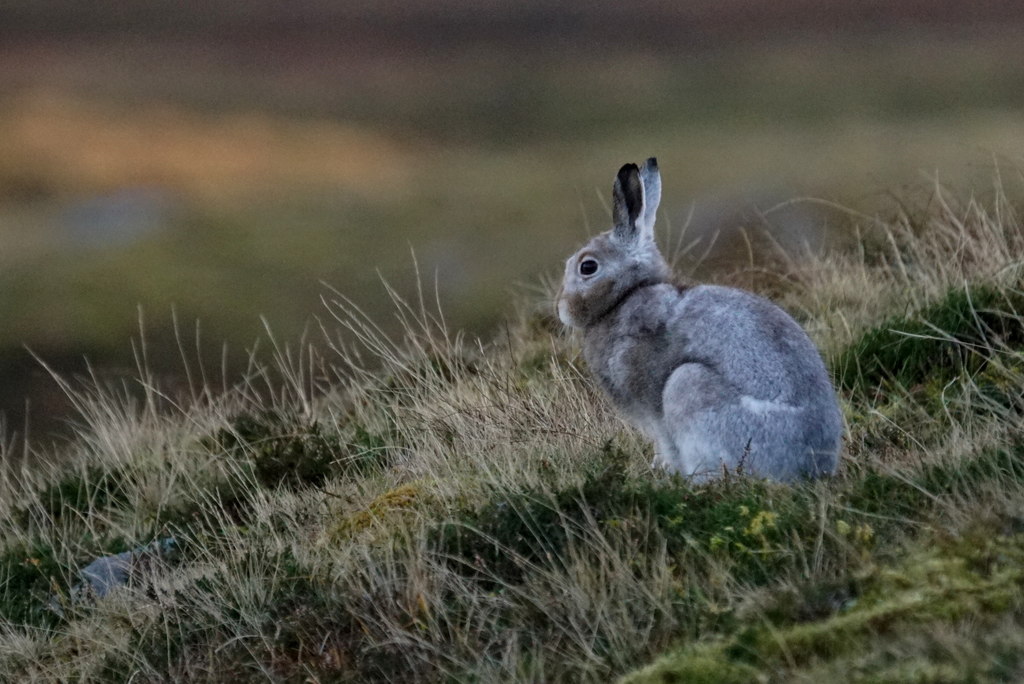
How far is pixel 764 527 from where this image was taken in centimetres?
566

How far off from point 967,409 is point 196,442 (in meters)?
6.29

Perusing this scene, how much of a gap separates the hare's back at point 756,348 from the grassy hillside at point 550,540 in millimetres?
464

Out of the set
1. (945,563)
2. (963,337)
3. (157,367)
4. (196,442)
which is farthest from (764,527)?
(157,367)

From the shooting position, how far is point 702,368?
6.68m

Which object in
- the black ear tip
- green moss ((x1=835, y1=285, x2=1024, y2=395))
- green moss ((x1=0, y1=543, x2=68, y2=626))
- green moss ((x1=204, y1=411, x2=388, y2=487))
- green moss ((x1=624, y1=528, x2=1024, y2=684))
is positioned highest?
the black ear tip

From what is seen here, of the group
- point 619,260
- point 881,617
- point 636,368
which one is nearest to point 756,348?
point 636,368

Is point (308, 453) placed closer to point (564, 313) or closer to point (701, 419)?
point (564, 313)

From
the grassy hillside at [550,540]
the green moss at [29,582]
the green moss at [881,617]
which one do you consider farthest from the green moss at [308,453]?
the green moss at [881,617]

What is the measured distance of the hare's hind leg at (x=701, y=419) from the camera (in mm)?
6504

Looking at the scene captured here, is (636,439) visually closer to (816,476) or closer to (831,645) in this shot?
(816,476)

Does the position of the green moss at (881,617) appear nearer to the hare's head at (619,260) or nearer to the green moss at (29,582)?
the hare's head at (619,260)

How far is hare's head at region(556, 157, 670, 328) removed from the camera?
774 cm

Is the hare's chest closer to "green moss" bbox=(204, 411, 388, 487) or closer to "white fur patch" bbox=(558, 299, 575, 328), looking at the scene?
"white fur patch" bbox=(558, 299, 575, 328)

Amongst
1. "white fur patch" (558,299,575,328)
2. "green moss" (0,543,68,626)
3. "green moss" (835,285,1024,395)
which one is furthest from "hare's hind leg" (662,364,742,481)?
"green moss" (0,543,68,626)
